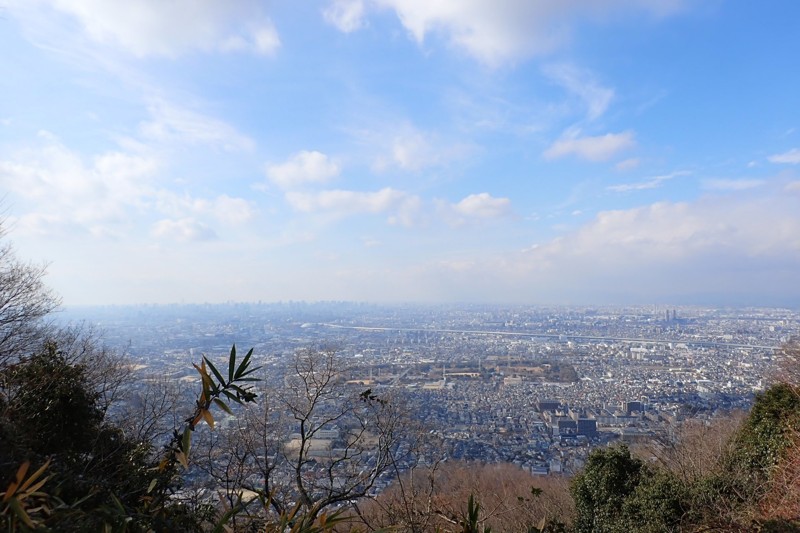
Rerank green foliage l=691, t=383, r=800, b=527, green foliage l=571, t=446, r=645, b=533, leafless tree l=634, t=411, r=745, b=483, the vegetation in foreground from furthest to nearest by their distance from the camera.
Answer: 1. leafless tree l=634, t=411, r=745, b=483
2. green foliage l=571, t=446, r=645, b=533
3. green foliage l=691, t=383, r=800, b=527
4. the vegetation in foreground

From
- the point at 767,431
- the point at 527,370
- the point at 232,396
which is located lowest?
the point at 527,370

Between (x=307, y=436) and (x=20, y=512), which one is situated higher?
(x=20, y=512)

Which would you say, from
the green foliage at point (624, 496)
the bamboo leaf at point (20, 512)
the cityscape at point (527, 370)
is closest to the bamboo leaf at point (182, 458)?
the bamboo leaf at point (20, 512)

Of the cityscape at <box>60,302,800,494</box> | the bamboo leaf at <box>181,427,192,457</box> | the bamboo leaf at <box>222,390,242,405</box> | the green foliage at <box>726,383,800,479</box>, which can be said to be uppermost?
the bamboo leaf at <box>222,390,242,405</box>

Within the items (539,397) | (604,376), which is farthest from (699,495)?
(604,376)

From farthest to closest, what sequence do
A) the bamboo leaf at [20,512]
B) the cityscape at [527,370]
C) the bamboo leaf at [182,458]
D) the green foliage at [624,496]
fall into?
the cityscape at [527,370] → the green foliage at [624,496] → the bamboo leaf at [182,458] → the bamboo leaf at [20,512]

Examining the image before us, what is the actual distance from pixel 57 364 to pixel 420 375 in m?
17.6

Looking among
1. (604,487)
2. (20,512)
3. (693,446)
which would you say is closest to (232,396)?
(20,512)

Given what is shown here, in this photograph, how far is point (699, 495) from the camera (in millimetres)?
5828

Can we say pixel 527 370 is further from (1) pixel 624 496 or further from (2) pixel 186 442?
(2) pixel 186 442

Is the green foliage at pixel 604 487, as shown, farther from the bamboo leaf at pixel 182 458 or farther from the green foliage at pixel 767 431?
the bamboo leaf at pixel 182 458

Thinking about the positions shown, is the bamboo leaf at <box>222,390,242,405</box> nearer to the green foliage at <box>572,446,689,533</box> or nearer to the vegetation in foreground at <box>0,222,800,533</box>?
the vegetation in foreground at <box>0,222,800,533</box>

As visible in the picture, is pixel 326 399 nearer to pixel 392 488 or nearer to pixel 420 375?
pixel 392 488

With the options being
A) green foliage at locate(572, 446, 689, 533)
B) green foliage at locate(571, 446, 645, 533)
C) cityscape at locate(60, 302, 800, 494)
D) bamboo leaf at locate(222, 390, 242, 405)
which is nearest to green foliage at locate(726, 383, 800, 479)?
green foliage at locate(572, 446, 689, 533)
